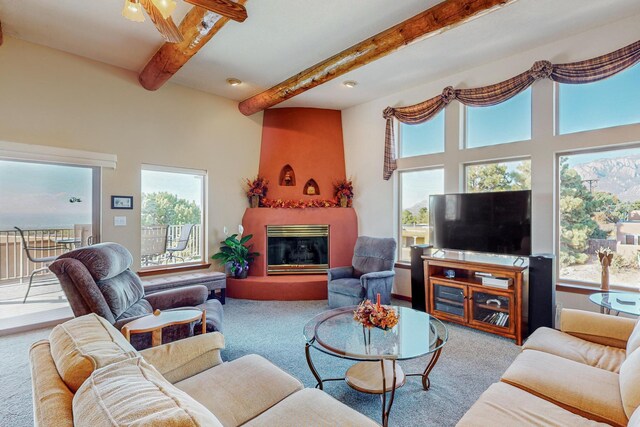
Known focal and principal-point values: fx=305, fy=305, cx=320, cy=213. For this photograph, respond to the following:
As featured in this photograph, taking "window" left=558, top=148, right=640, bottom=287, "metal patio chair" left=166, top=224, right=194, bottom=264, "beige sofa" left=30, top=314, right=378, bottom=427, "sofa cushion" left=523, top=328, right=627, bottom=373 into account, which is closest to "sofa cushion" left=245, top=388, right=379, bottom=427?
"beige sofa" left=30, top=314, right=378, bottom=427

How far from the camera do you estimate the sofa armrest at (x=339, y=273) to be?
4223mm

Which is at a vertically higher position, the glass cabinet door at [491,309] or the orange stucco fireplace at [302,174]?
the orange stucco fireplace at [302,174]

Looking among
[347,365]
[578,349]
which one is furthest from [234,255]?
[578,349]

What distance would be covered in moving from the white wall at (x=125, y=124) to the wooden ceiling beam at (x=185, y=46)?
41cm

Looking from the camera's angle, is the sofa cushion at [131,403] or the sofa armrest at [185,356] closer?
the sofa cushion at [131,403]

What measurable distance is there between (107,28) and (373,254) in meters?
→ 4.01

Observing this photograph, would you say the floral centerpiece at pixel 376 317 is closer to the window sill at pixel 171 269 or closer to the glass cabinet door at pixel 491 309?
the glass cabinet door at pixel 491 309

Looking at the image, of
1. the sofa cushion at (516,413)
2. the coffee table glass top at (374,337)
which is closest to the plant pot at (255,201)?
the coffee table glass top at (374,337)

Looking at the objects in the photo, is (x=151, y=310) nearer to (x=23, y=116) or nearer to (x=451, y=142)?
(x=23, y=116)

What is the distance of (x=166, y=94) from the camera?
439 cm

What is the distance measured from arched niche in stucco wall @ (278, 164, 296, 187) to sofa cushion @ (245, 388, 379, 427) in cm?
414

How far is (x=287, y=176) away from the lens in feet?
17.6

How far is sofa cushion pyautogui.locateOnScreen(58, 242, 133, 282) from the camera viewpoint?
7.61ft

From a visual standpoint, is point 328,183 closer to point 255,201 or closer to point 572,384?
point 255,201
